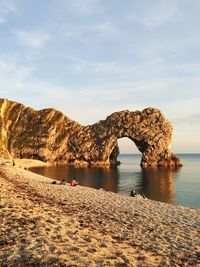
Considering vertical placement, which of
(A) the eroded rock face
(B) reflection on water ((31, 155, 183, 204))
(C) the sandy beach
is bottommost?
(B) reflection on water ((31, 155, 183, 204))

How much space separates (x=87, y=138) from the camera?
160 m

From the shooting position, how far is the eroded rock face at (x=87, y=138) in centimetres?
14888

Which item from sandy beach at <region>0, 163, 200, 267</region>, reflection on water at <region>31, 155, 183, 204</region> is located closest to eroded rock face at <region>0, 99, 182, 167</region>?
reflection on water at <region>31, 155, 183, 204</region>

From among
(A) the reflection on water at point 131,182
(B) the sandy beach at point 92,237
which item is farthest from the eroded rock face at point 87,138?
(B) the sandy beach at point 92,237

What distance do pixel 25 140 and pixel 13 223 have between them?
150 metres

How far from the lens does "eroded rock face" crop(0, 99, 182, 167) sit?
14888 centimetres

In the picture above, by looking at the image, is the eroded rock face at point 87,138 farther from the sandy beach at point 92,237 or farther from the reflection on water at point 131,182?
the sandy beach at point 92,237

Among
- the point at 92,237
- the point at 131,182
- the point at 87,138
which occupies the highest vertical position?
the point at 87,138

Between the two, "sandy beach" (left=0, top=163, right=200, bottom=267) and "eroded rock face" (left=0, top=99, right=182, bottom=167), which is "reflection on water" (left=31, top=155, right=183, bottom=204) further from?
"eroded rock face" (left=0, top=99, right=182, bottom=167)

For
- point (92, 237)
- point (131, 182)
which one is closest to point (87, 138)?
point (131, 182)

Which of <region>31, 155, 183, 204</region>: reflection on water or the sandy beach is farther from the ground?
the sandy beach

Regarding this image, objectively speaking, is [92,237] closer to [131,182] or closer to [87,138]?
[131,182]

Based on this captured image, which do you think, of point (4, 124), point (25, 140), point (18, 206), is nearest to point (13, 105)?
point (4, 124)

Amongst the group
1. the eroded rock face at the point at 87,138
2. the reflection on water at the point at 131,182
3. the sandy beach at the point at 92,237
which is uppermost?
the eroded rock face at the point at 87,138
